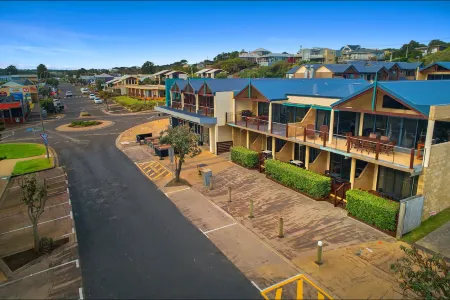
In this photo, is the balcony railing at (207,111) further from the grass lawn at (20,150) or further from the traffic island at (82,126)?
the traffic island at (82,126)

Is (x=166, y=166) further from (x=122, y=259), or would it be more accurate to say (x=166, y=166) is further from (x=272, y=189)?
(x=122, y=259)

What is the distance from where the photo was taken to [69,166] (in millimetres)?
26953

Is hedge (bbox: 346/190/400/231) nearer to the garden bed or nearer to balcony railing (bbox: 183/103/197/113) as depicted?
the garden bed

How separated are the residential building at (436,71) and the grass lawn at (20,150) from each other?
51.6 meters

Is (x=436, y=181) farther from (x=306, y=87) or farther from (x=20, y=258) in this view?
(x=20, y=258)

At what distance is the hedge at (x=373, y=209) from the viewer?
13.8 metres

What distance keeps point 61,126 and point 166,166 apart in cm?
3104

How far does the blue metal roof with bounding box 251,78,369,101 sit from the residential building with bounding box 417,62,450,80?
2736cm

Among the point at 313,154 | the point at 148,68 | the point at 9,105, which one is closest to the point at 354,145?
the point at 313,154

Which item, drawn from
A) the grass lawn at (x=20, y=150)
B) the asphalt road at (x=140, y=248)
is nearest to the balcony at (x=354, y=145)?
the asphalt road at (x=140, y=248)

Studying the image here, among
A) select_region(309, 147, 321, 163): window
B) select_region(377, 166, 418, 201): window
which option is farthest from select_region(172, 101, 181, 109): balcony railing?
select_region(377, 166, 418, 201): window

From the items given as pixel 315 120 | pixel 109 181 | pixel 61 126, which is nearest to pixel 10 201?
pixel 109 181

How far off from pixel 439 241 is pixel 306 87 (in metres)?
14.5

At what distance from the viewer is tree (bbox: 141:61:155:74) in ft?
553
